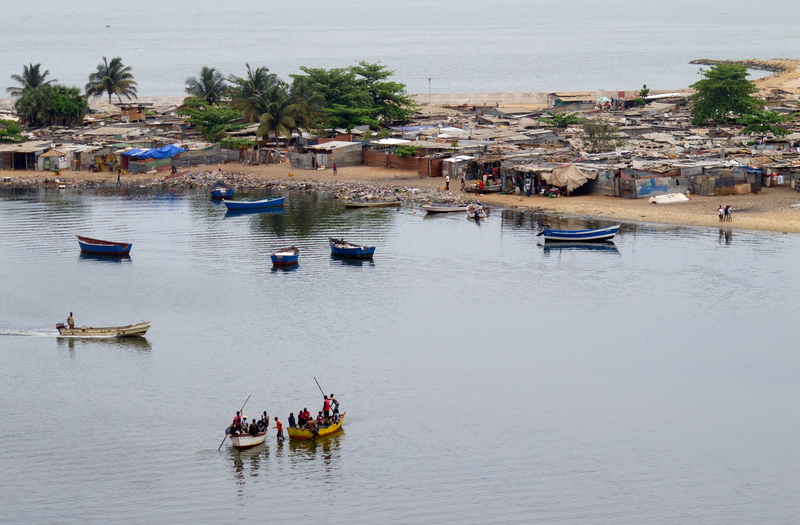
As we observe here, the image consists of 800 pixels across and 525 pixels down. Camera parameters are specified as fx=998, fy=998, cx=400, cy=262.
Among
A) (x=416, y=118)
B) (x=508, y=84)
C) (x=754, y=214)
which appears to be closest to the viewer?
(x=754, y=214)

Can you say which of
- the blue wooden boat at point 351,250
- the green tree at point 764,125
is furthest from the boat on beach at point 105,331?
the green tree at point 764,125

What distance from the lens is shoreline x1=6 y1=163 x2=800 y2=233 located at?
6056 cm

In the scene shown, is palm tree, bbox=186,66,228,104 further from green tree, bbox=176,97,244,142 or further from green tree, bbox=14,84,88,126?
green tree, bbox=176,97,244,142

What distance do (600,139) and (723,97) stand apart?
72.8 ft

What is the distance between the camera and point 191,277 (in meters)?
51.0

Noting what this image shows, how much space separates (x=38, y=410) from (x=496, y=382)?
1639 cm

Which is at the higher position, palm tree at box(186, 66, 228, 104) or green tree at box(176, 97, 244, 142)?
palm tree at box(186, 66, 228, 104)

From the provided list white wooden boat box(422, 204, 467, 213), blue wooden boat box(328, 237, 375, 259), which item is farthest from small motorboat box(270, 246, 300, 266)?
white wooden boat box(422, 204, 467, 213)

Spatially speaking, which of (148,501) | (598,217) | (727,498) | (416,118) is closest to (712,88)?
(416,118)

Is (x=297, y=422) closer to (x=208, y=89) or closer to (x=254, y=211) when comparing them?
(x=254, y=211)

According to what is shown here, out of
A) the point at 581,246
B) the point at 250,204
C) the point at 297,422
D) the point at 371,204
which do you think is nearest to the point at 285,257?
the point at 371,204

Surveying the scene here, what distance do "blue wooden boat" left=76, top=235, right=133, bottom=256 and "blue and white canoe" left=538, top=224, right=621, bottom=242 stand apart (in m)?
23.6

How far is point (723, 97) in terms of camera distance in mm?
90750

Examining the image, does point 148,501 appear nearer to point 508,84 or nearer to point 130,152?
point 130,152
